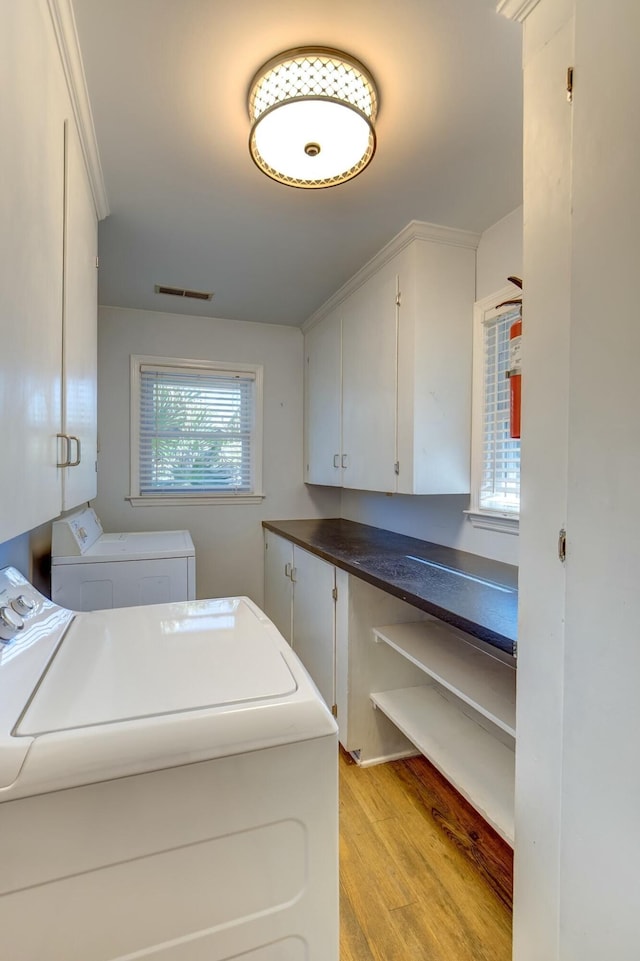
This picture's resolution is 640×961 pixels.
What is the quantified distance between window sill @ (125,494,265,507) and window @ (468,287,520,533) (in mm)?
1764

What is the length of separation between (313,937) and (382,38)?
2.01 meters

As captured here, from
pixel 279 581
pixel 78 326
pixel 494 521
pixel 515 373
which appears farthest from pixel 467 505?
pixel 78 326

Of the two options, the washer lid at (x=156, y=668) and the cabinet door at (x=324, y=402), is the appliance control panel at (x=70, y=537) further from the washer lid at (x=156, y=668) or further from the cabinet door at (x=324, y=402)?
the cabinet door at (x=324, y=402)

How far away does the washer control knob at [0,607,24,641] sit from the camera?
3.27 ft

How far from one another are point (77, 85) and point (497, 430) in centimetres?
187

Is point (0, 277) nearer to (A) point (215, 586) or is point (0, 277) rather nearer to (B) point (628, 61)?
(B) point (628, 61)

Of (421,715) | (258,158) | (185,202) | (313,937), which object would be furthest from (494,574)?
(185,202)

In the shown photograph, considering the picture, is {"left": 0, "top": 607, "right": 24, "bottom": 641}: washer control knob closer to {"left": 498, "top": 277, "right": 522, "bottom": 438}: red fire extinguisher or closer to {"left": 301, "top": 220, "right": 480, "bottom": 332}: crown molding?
{"left": 498, "top": 277, "right": 522, "bottom": 438}: red fire extinguisher

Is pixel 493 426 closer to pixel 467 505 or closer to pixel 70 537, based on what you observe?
pixel 467 505

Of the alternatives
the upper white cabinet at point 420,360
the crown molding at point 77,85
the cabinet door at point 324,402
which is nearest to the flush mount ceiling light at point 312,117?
the crown molding at point 77,85

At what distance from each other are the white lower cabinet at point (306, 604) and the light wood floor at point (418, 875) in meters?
0.47

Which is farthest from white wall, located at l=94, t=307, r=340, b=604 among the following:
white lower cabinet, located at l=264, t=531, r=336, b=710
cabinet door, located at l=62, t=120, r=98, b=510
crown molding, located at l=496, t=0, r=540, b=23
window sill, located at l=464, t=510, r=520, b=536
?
crown molding, located at l=496, t=0, r=540, b=23

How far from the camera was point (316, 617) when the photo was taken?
2299mm

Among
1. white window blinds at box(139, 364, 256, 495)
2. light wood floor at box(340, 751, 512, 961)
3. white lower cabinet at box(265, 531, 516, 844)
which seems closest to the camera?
light wood floor at box(340, 751, 512, 961)
